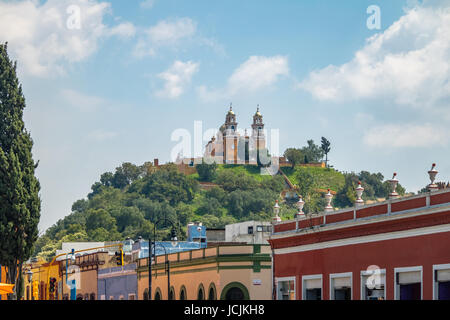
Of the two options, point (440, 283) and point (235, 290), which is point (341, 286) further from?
point (235, 290)

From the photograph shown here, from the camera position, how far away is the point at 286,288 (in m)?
38.8

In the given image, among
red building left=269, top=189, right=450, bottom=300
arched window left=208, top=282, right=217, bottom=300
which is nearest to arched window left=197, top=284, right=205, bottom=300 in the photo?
arched window left=208, top=282, right=217, bottom=300

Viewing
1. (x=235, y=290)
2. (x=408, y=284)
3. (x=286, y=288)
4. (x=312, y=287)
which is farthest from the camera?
(x=235, y=290)

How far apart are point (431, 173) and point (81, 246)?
247ft

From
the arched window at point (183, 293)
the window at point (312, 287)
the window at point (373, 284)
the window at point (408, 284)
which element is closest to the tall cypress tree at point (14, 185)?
the arched window at point (183, 293)

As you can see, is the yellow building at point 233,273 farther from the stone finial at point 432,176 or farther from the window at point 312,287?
the stone finial at point 432,176

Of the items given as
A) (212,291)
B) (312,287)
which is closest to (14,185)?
(212,291)

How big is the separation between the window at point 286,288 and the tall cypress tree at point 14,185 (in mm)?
27218

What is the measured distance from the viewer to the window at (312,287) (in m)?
35.3

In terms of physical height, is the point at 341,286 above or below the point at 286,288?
above

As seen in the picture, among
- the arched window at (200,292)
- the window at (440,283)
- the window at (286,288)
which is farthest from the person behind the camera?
the arched window at (200,292)

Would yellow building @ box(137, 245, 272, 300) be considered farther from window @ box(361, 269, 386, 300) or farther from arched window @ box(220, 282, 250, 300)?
window @ box(361, 269, 386, 300)

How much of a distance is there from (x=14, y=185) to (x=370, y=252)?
36539 millimetres
